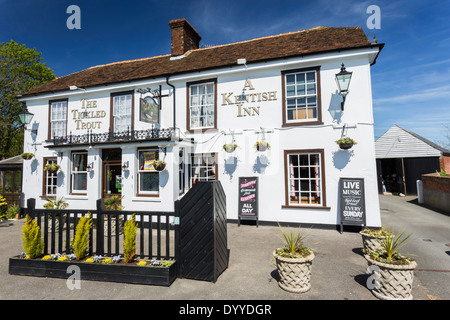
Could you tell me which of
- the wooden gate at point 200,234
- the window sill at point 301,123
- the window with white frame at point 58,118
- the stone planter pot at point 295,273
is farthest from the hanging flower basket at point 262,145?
the window with white frame at point 58,118

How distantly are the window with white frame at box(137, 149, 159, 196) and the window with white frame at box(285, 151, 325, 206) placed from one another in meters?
5.39

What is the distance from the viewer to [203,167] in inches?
400

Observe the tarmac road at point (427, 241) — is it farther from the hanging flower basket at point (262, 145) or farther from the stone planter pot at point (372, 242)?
the hanging flower basket at point (262, 145)

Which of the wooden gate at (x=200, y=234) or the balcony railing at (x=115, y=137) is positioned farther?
the balcony railing at (x=115, y=137)

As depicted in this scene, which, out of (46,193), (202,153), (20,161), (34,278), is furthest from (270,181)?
(20,161)

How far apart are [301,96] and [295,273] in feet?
22.7

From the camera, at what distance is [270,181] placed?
9.09 meters

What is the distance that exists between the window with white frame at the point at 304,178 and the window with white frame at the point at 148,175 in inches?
212

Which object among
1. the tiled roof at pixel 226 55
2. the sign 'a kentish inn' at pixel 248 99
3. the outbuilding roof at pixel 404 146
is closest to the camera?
the tiled roof at pixel 226 55

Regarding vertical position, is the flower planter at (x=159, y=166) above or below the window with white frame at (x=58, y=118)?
below

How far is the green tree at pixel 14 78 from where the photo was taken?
1872 centimetres

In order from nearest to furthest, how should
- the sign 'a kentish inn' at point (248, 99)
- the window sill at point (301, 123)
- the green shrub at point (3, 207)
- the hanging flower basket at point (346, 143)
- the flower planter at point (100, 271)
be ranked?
the flower planter at point (100, 271) → the hanging flower basket at point (346, 143) → the window sill at point (301, 123) → the sign 'a kentish inn' at point (248, 99) → the green shrub at point (3, 207)
